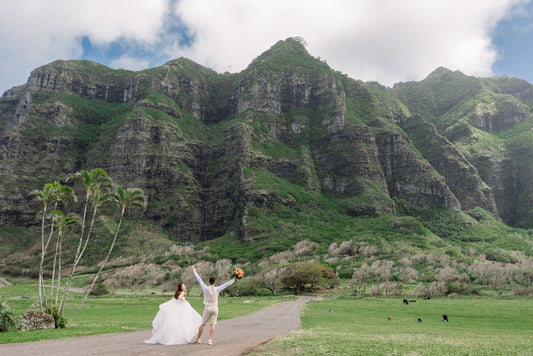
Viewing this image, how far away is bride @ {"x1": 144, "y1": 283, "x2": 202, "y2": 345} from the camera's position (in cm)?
1616

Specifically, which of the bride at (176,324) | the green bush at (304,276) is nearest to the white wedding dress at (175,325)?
the bride at (176,324)

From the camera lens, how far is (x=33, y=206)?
185500mm

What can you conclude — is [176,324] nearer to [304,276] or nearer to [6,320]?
[6,320]

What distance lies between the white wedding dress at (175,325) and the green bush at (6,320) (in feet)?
41.9

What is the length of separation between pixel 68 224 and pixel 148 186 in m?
170

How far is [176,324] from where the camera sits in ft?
53.3

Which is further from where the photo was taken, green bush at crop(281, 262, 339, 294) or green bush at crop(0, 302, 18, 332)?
green bush at crop(281, 262, 339, 294)

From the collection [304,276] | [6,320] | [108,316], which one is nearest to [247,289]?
[304,276]

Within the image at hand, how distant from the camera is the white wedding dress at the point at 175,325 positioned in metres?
16.1

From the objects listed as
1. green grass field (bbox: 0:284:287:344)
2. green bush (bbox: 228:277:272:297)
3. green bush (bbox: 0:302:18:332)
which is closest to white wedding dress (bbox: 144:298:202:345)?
green grass field (bbox: 0:284:287:344)

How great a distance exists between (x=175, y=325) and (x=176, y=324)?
0.20ft

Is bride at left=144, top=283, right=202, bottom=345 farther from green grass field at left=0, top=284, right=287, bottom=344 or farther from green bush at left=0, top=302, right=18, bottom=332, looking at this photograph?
green bush at left=0, top=302, right=18, bottom=332

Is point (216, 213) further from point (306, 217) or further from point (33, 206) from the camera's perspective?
point (33, 206)

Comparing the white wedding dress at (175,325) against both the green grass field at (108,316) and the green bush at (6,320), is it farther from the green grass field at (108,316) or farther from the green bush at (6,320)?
the green bush at (6,320)
